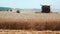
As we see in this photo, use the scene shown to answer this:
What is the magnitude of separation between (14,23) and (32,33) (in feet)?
12.4

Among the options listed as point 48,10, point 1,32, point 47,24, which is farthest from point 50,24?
point 48,10

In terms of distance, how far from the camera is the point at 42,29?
64.9 ft

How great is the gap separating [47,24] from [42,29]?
1154mm

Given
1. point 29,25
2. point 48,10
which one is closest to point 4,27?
point 29,25

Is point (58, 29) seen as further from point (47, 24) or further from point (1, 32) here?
point (1, 32)

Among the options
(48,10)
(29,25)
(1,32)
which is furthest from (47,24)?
(48,10)

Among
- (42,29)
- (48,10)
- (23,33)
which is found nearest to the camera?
(23,33)

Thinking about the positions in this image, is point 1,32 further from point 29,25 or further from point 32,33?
point 29,25

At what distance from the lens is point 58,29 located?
20.1 meters

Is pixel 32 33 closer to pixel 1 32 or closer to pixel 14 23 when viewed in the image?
pixel 1 32

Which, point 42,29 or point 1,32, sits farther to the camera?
point 42,29

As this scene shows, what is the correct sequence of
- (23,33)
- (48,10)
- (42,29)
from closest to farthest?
(23,33) → (42,29) → (48,10)

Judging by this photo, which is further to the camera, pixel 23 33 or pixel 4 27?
pixel 4 27

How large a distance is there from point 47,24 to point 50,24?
0.36 m
